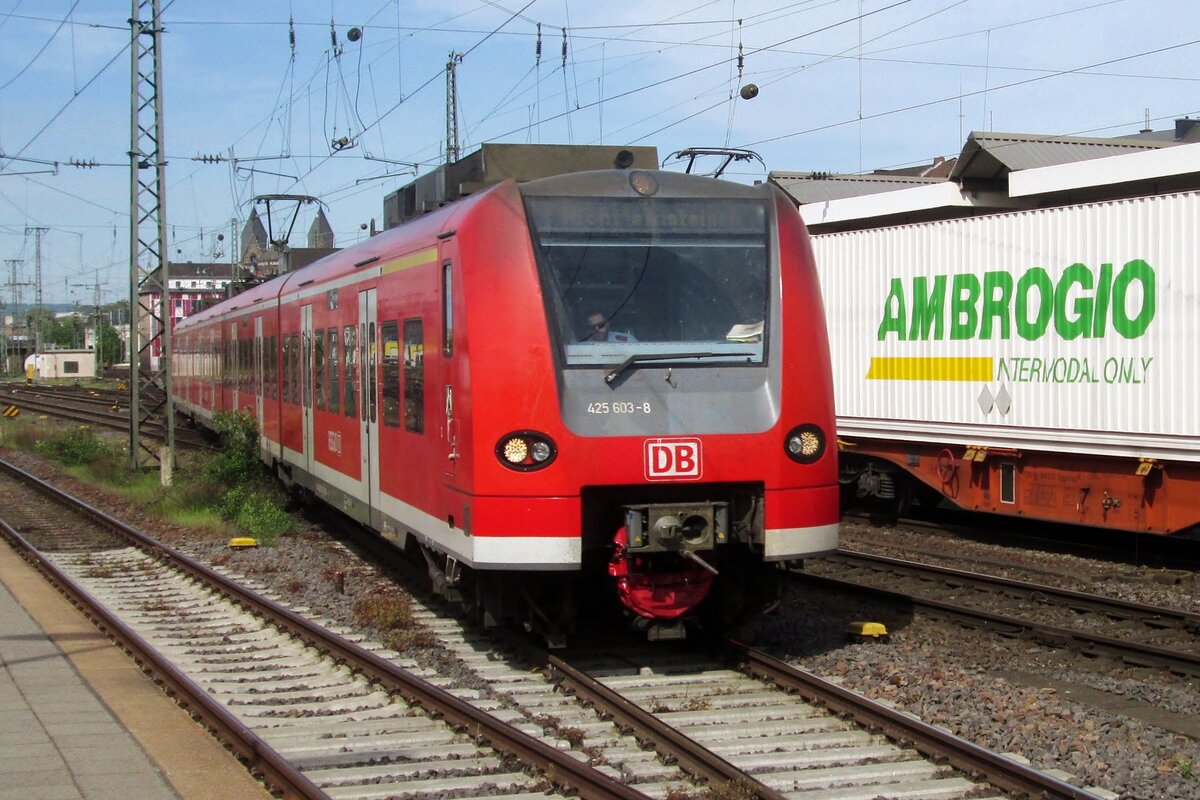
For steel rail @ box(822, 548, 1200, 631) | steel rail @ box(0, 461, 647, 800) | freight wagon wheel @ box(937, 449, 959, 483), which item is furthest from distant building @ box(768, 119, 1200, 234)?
steel rail @ box(0, 461, 647, 800)

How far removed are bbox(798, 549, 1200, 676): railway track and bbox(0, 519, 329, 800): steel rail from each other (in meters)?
5.39

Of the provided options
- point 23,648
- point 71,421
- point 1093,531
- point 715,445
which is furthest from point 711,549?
point 71,421

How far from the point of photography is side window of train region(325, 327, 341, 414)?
12.4 meters

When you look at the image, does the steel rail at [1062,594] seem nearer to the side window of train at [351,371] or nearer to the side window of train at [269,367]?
the side window of train at [351,371]

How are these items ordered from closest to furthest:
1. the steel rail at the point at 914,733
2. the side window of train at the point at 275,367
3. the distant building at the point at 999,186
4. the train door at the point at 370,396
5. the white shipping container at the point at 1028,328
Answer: the steel rail at the point at 914,733, the train door at the point at 370,396, the white shipping container at the point at 1028,328, the distant building at the point at 999,186, the side window of train at the point at 275,367

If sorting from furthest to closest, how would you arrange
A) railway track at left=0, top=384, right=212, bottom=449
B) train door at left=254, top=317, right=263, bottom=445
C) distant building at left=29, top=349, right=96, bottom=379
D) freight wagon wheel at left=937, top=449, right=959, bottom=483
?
distant building at left=29, top=349, right=96, bottom=379, railway track at left=0, top=384, right=212, bottom=449, train door at left=254, top=317, right=263, bottom=445, freight wagon wheel at left=937, top=449, right=959, bottom=483

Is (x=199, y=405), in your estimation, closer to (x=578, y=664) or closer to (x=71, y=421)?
(x=71, y=421)

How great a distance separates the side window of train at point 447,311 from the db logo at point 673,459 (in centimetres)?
143

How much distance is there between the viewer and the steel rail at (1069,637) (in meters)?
8.64

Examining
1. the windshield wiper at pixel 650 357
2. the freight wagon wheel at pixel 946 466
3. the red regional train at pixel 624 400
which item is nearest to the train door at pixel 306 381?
the red regional train at pixel 624 400

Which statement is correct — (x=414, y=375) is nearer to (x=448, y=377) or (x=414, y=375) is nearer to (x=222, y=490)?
(x=448, y=377)

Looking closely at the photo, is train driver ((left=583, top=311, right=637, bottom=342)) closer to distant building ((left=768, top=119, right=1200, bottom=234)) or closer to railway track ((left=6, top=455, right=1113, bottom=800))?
railway track ((left=6, top=455, right=1113, bottom=800))

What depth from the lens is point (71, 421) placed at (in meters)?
38.2

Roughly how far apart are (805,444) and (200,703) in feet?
12.2
